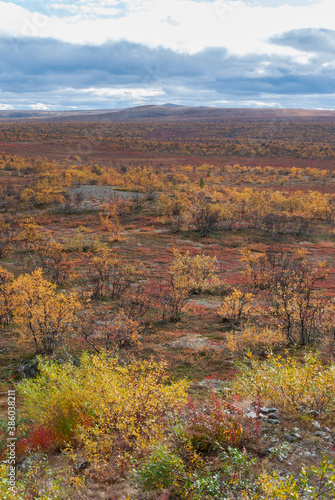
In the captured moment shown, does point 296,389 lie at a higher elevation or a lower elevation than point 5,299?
higher

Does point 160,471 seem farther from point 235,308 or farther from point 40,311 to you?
point 235,308

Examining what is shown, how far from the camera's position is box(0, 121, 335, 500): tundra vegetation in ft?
17.5

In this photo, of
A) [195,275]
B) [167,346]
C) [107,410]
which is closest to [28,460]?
[107,410]

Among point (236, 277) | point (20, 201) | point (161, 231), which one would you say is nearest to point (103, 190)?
point (20, 201)

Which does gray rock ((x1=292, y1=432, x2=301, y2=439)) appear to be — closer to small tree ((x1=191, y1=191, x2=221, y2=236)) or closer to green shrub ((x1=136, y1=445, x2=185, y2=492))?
green shrub ((x1=136, y1=445, x2=185, y2=492))

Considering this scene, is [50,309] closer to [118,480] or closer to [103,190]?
[118,480]

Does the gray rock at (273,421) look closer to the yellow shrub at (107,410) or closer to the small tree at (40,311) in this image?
the yellow shrub at (107,410)

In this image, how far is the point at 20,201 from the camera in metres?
45.5

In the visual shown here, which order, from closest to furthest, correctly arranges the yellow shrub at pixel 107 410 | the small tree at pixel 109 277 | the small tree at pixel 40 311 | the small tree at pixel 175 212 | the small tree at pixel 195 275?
1. the yellow shrub at pixel 107 410
2. the small tree at pixel 40 311
3. the small tree at pixel 109 277
4. the small tree at pixel 195 275
5. the small tree at pixel 175 212

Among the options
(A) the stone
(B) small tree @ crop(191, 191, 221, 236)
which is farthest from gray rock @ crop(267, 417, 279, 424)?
(B) small tree @ crop(191, 191, 221, 236)

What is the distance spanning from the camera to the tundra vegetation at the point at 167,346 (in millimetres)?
5344

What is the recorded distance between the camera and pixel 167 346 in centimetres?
1379

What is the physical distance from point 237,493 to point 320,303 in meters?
10.6

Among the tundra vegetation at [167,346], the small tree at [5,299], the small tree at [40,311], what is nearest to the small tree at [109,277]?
the tundra vegetation at [167,346]
